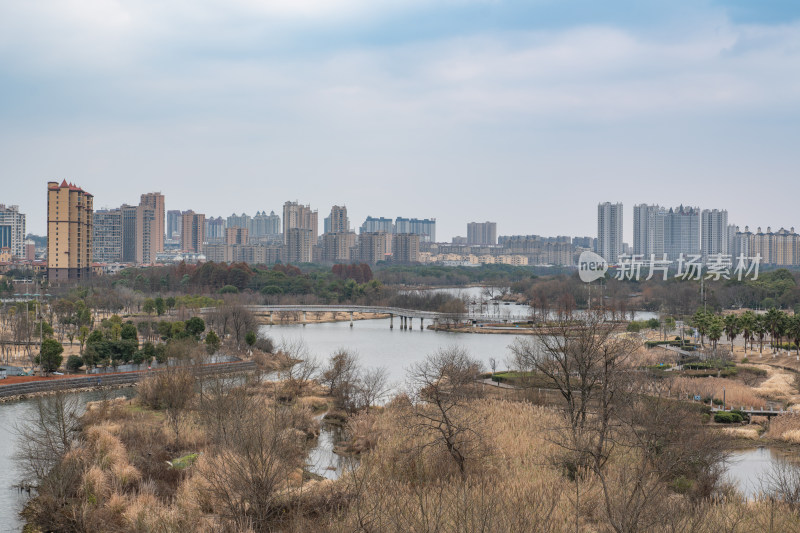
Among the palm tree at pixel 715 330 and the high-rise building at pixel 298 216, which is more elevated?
the high-rise building at pixel 298 216

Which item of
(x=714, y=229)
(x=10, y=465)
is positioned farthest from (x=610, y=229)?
(x=10, y=465)

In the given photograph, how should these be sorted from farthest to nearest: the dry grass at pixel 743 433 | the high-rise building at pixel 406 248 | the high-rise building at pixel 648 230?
the high-rise building at pixel 406 248, the high-rise building at pixel 648 230, the dry grass at pixel 743 433

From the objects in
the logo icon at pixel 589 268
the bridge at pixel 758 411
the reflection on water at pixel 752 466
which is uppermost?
the logo icon at pixel 589 268

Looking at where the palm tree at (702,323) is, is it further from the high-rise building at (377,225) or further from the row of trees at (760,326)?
the high-rise building at (377,225)

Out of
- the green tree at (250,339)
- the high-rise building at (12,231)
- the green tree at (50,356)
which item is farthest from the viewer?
the high-rise building at (12,231)

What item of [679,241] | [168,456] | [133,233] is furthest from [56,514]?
[679,241]

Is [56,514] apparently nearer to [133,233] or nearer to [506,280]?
[506,280]

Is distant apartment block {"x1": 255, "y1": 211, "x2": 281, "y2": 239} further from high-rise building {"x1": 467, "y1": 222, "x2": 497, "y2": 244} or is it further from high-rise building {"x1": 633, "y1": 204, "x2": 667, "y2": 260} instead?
high-rise building {"x1": 633, "y1": 204, "x2": 667, "y2": 260}

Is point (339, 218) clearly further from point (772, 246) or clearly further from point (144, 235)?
point (772, 246)

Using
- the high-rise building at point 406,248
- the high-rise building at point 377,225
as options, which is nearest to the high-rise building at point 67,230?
the high-rise building at point 406,248
